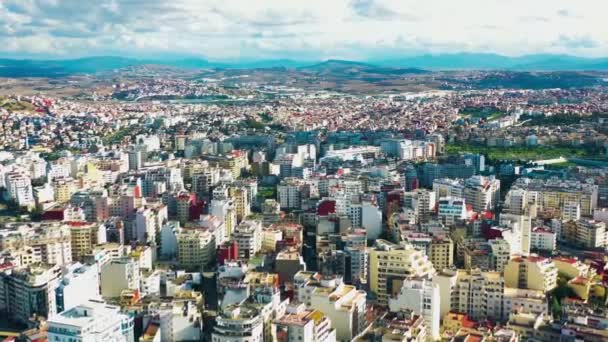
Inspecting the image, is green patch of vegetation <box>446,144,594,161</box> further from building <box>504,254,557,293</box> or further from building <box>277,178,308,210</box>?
building <box>504,254,557,293</box>

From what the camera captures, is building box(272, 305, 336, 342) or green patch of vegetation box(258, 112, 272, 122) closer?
building box(272, 305, 336, 342)


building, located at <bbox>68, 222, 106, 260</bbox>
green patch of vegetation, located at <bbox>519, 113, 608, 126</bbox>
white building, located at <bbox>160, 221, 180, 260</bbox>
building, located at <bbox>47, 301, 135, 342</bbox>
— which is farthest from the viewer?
green patch of vegetation, located at <bbox>519, 113, 608, 126</bbox>

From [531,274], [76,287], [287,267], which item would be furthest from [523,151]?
[76,287]

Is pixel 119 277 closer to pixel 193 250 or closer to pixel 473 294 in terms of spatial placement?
pixel 193 250

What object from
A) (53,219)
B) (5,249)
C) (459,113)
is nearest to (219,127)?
(459,113)

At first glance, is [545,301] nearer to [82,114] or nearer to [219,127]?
[219,127]

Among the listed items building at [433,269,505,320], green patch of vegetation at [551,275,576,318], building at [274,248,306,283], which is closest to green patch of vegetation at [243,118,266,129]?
building at [274,248,306,283]
